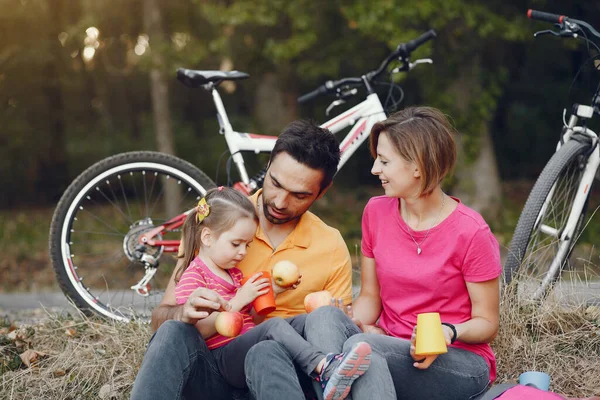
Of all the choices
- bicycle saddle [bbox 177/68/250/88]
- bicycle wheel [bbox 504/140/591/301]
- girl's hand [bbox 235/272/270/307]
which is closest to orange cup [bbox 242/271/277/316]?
girl's hand [bbox 235/272/270/307]

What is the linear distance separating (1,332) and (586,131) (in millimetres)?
3382

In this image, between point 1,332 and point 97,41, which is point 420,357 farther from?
point 97,41

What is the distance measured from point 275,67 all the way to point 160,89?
5.34ft

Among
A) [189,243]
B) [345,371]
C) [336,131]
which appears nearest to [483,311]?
[345,371]

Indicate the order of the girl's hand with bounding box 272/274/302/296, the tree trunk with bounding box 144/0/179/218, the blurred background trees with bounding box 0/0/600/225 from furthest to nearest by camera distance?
the tree trunk with bounding box 144/0/179/218, the blurred background trees with bounding box 0/0/600/225, the girl's hand with bounding box 272/274/302/296

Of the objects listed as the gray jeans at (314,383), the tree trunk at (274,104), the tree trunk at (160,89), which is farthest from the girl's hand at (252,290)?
the tree trunk at (274,104)

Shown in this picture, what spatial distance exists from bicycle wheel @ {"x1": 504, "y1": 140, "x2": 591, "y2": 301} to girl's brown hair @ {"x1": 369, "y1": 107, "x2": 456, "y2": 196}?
43.7 inches

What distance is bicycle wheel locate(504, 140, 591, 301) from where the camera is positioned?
4.06m

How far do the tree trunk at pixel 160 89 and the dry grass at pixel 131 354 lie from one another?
211 inches

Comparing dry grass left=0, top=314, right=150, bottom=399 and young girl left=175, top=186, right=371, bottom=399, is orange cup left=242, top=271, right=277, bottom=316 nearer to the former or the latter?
young girl left=175, top=186, right=371, bottom=399

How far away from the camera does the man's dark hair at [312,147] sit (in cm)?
339

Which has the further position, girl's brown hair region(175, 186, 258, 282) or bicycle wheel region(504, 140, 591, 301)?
bicycle wheel region(504, 140, 591, 301)

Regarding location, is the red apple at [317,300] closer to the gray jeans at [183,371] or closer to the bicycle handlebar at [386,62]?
the gray jeans at [183,371]

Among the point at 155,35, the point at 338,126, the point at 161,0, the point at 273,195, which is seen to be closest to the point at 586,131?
the point at 338,126
